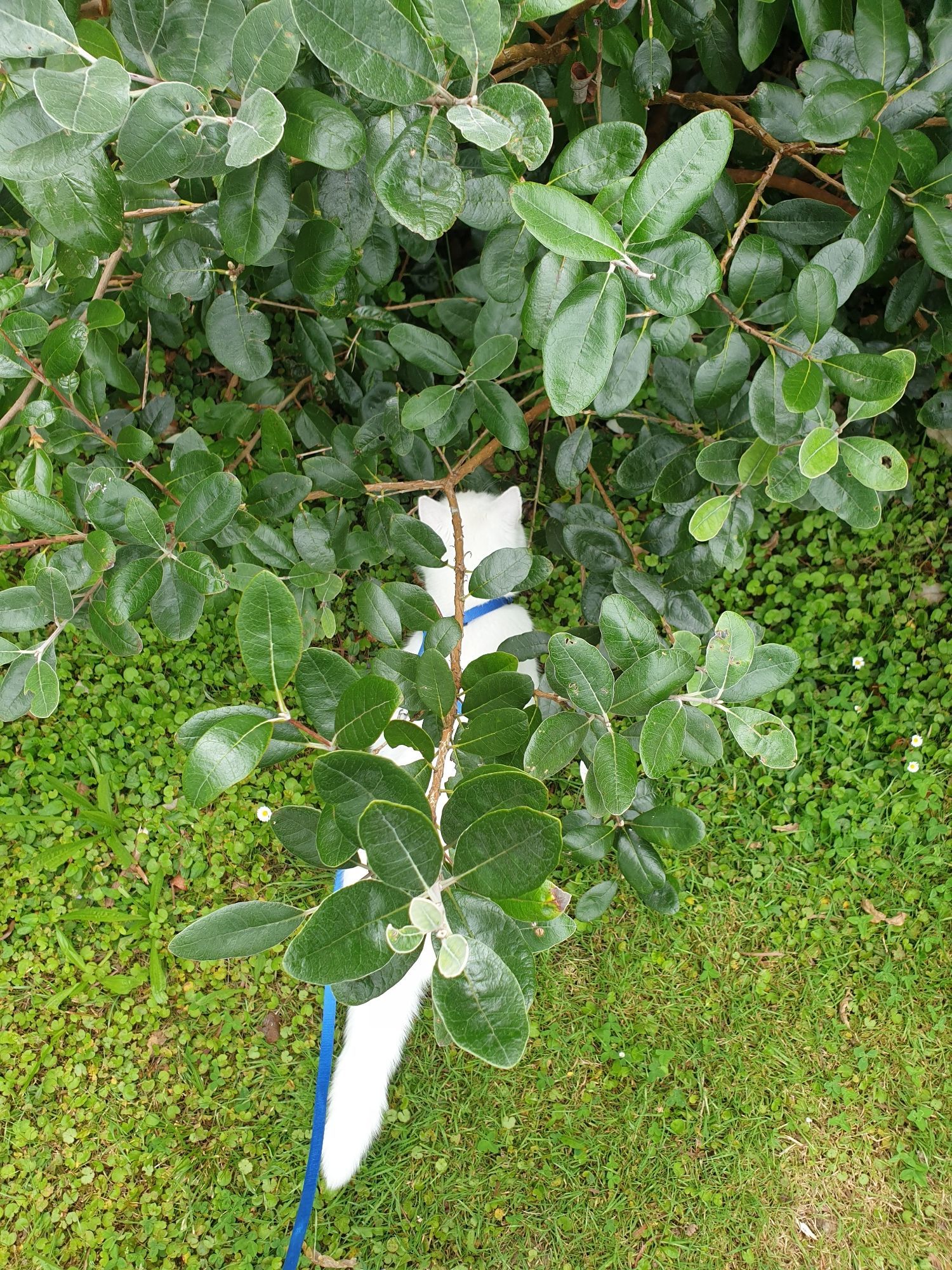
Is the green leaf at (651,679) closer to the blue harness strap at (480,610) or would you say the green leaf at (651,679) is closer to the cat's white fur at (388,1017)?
the cat's white fur at (388,1017)

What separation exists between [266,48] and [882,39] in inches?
31.1

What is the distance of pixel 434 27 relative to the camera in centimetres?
74

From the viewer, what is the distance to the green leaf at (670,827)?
4.54ft

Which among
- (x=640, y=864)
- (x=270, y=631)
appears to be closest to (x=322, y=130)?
(x=270, y=631)

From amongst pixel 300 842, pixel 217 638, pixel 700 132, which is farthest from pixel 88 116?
pixel 217 638

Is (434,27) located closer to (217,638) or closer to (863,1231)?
(217,638)

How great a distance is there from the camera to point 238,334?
1.44 meters

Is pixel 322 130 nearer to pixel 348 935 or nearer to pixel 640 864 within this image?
pixel 348 935

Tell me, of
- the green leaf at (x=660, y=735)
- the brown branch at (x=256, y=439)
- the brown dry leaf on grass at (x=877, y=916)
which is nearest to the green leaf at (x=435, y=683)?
the green leaf at (x=660, y=735)

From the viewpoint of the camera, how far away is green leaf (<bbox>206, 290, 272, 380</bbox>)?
1425 mm

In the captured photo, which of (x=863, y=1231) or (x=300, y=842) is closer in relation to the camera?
(x=300, y=842)

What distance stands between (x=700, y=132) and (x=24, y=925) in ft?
9.47

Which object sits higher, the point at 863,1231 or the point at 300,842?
the point at 300,842

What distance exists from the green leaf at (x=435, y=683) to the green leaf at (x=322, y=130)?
0.60 m
